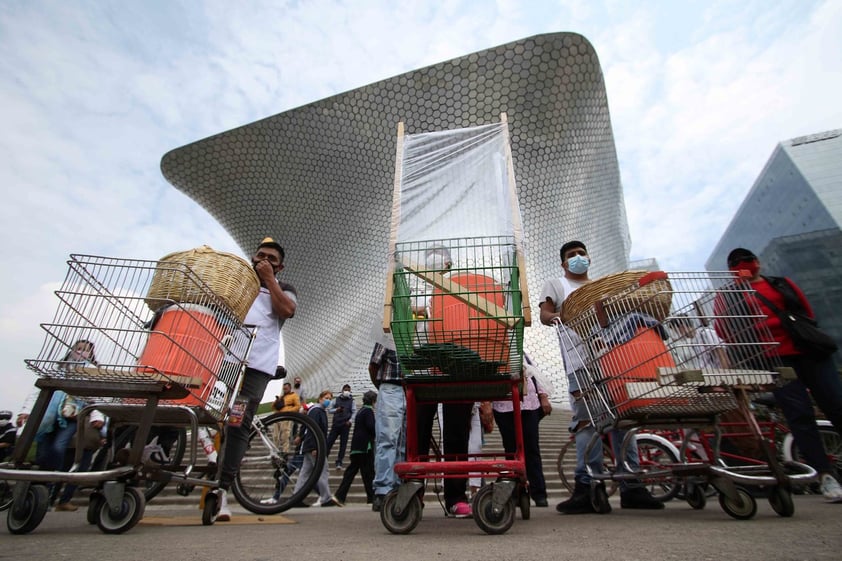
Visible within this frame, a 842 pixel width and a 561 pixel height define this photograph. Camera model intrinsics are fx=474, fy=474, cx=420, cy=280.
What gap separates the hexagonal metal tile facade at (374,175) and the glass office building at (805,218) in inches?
443

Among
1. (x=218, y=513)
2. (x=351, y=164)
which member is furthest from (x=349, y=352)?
(x=218, y=513)

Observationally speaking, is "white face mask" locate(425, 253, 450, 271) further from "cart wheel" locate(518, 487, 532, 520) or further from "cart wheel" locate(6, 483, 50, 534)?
"cart wheel" locate(6, 483, 50, 534)

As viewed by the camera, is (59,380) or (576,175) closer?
(59,380)

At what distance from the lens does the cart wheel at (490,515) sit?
5.54 feet

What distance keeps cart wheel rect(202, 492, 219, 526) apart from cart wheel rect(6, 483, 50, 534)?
64cm

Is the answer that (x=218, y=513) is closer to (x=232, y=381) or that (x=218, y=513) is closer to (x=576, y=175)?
(x=232, y=381)

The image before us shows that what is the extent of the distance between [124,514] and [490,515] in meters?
1.37

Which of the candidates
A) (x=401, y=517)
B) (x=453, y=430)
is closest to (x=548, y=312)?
(x=453, y=430)

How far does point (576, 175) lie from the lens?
686 inches

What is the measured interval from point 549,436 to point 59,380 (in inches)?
312

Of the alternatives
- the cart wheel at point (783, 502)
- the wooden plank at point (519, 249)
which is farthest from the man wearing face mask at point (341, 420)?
the cart wheel at point (783, 502)

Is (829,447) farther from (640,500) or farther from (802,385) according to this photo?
(640,500)

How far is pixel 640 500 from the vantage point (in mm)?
2768

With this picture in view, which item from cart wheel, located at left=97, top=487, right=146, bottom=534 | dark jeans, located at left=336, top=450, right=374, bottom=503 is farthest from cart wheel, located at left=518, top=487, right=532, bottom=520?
dark jeans, located at left=336, top=450, right=374, bottom=503
